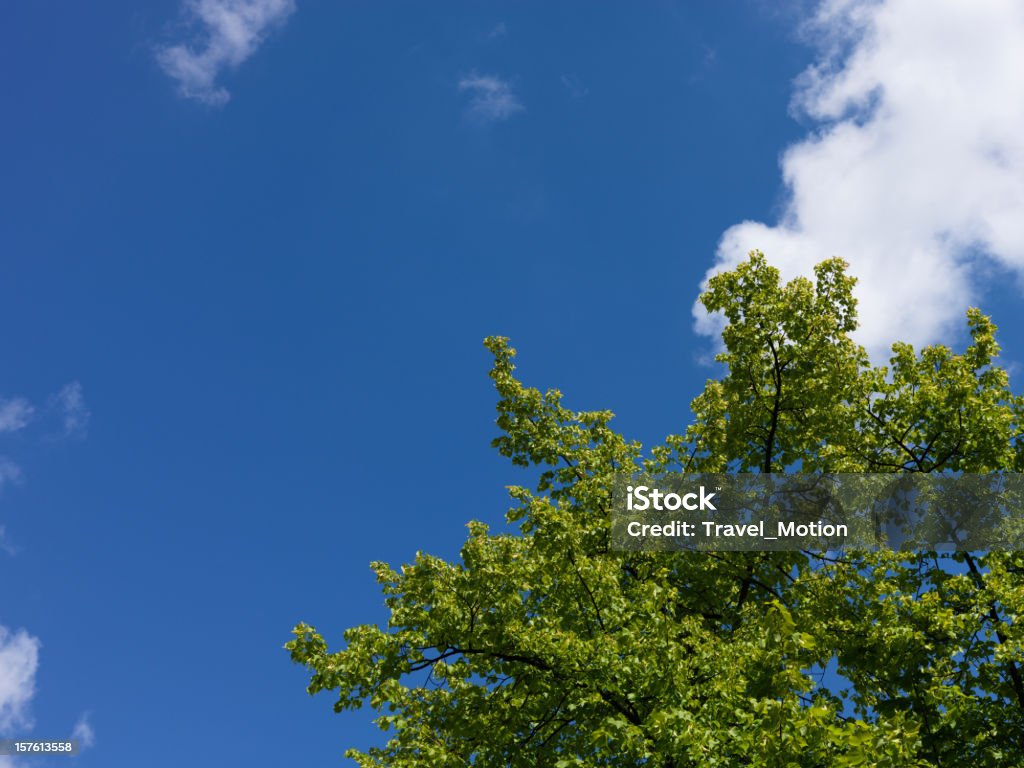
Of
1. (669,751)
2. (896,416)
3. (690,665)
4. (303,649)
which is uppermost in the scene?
(896,416)

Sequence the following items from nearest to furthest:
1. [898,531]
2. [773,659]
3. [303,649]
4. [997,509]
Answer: [773,659]
[303,649]
[997,509]
[898,531]

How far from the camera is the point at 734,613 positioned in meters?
17.8

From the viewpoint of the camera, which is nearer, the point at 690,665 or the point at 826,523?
the point at 690,665

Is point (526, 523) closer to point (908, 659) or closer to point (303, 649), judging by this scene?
point (303, 649)

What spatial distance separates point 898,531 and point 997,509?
6.52 feet

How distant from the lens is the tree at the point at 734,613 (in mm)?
11000

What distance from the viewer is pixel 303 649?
1451cm

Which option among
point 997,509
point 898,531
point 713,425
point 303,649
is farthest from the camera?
point 713,425

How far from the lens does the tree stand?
433 inches

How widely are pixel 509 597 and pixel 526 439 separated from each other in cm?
587

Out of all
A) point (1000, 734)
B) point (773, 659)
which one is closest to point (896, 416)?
point (1000, 734)

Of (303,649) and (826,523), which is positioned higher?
(826,523)

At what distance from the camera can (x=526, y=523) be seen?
1773 centimetres

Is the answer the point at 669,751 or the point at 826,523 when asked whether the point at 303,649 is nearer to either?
the point at 669,751
